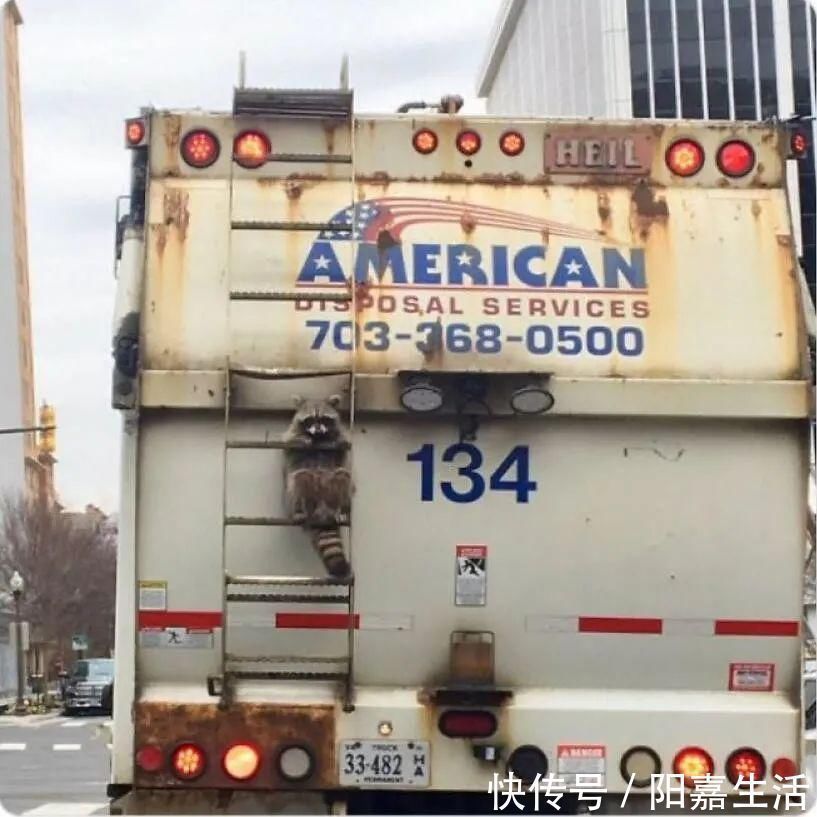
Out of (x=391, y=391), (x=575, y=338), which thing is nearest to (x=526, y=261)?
(x=575, y=338)

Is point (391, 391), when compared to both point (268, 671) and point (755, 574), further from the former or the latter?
point (755, 574)

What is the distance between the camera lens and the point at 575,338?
5.02 m

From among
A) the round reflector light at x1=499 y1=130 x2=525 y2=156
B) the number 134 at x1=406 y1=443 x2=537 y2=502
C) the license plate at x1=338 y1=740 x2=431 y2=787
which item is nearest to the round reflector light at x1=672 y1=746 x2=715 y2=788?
the license plate at x1=338 y1=740 x2=431 y2=787

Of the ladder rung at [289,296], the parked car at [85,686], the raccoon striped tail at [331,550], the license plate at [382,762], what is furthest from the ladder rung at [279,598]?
the parked car at [85,686]

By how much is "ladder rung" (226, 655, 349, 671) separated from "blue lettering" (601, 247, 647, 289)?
1.51 m

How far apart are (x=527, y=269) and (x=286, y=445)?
990 millimetres

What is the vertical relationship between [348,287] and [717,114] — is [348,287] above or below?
below

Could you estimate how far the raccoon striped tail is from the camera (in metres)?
4.79

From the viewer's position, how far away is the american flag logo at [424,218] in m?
5.10

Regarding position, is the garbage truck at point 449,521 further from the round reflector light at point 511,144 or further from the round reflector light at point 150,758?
the round reflector light at point 511,144

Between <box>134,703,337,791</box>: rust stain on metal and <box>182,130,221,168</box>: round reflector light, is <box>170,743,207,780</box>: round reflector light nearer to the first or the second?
<box>134,703,337,791</box>: rust stain on metal

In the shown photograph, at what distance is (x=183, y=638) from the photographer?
488cm

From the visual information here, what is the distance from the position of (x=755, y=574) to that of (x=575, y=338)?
943 millimetres

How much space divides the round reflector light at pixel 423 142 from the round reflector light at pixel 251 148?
1.61ft
